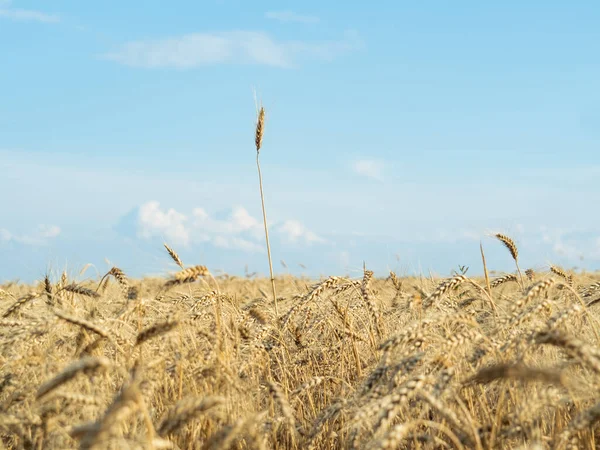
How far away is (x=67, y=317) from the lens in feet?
8.80

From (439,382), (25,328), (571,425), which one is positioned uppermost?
(25,328)

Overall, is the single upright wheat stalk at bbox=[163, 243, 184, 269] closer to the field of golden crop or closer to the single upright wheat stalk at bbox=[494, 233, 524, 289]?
the field of golden crop

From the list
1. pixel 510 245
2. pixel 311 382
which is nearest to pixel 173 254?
pixel 311 382

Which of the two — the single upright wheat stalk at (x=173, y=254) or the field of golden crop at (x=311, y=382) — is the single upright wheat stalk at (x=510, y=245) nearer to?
the field of golden crop at (x=311, y=382)

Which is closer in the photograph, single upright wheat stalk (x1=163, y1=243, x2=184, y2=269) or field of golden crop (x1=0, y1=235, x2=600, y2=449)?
field of golden crop (x1=0, y1=235, x2=600, y2=449)

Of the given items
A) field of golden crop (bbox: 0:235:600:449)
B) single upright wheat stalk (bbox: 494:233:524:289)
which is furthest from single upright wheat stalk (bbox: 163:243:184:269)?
single upright wheat stalk (bbox: 494:233:524:289)

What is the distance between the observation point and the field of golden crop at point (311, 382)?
2.36m

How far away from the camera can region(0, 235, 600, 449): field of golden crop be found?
2363 mm

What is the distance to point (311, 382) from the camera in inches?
144

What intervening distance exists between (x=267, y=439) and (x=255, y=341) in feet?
2.94

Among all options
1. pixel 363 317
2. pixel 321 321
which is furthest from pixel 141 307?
pixel 363 317

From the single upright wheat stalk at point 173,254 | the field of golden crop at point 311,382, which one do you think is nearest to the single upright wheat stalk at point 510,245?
the field of golden crop at point 311,382

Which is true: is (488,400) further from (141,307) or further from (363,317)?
(141,307)

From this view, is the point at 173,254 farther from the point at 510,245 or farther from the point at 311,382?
the point at 510,245
